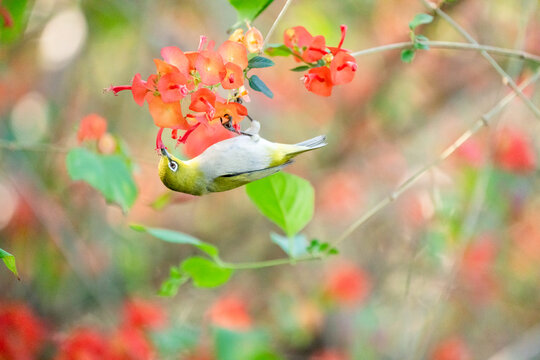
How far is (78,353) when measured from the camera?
1.72 m

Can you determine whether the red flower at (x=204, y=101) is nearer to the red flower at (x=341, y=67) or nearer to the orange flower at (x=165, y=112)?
the orange flower at (x=165, y=112)

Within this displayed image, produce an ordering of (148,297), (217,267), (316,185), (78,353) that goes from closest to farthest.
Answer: (217,267)
(78,353)
(148,297)
(316,185)

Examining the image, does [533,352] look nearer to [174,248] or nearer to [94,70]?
[174,248]

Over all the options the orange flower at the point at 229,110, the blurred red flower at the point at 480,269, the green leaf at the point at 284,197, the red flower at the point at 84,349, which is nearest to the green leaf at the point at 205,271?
the green leaf at the point at 284,197

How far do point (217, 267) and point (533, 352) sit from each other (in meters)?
1.65

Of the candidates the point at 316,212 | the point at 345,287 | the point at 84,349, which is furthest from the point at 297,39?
the point at 316,212

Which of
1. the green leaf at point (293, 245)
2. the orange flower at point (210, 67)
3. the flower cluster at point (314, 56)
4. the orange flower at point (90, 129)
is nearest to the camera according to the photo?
the orange flower at point (210, 67)

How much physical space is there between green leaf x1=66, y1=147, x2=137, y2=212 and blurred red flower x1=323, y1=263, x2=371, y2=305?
4.99 ft

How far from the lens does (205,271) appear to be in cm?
113

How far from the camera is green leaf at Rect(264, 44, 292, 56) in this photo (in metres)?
0.89

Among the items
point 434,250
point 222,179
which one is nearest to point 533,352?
point 434,250

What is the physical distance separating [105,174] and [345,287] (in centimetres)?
161

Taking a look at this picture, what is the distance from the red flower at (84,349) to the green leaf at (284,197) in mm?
909

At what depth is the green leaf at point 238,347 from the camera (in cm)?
167
